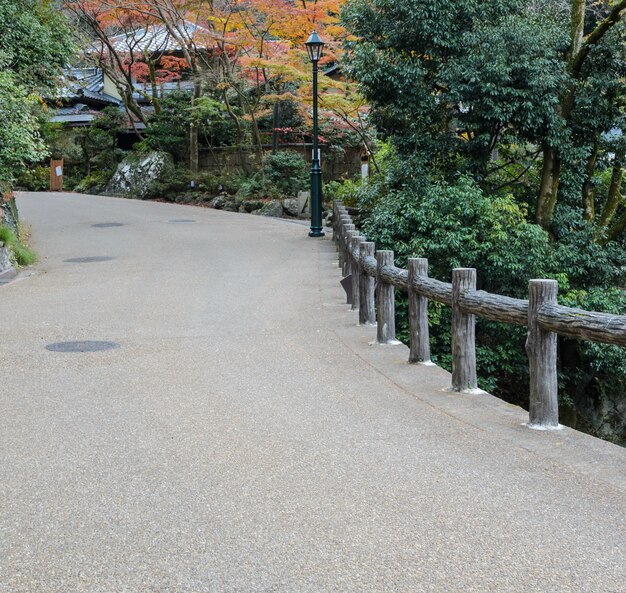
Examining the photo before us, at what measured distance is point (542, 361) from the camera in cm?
631

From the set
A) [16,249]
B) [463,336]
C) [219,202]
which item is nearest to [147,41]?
[219,202]

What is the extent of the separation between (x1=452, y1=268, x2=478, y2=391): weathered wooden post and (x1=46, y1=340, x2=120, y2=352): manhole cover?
4053 mm

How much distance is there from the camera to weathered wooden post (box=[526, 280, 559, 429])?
6.27 m

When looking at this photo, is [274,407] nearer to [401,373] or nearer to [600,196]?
[401,373]

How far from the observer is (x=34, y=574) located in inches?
154

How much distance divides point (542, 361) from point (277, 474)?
2.29 m

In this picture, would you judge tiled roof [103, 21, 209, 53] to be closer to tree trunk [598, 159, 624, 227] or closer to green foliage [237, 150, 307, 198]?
green foliage [237, 150, 307, 198]

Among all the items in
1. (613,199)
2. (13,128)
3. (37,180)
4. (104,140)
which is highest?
(104,140)

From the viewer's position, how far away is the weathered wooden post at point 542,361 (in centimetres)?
627

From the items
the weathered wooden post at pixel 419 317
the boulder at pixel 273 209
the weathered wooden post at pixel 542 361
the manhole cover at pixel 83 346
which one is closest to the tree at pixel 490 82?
the weathered wooden post at pixel 419 317

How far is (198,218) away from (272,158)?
4877 millimetres

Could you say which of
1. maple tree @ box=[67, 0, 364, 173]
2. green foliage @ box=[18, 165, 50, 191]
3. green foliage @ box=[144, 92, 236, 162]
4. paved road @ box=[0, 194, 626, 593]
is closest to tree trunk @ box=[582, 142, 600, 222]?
maple tree @ box=[67, 0, 364, 173]

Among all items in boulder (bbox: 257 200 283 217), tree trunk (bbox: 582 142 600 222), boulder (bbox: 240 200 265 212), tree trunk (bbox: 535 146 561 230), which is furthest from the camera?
boulder (bbox: 240 200 265 212)

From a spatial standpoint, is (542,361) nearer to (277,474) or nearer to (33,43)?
(277,474)
